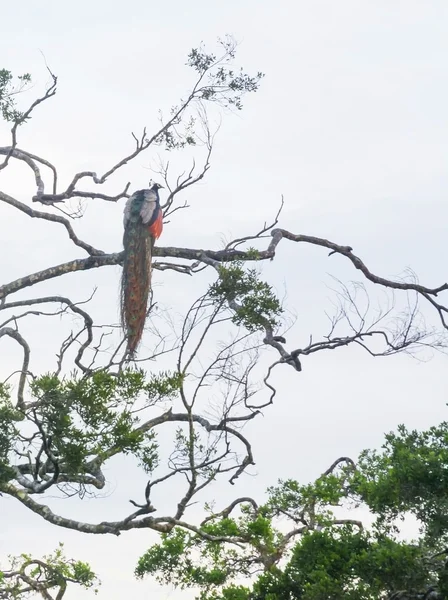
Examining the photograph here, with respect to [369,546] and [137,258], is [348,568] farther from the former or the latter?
[137,258]

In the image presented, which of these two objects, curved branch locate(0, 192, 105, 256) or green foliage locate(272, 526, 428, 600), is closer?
green foliage locate(272, 526, 428, 600)

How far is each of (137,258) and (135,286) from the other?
1.37 feet

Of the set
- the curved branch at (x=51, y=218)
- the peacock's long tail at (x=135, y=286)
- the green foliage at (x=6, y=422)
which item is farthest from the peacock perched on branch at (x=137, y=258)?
the green foliage at (x=6, y=422)

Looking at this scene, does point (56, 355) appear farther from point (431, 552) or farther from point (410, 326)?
point (431, 552)

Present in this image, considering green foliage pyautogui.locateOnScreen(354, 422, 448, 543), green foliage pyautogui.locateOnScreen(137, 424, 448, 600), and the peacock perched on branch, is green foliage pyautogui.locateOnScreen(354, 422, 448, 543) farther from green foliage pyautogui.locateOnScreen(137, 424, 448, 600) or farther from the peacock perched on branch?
the peacock perched on branch

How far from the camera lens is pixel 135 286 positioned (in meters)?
12.3

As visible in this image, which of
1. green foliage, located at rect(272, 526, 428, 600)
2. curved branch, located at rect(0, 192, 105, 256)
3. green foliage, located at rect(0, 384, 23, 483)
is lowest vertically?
green foliage, located at rect(272, 526, 428, 600)

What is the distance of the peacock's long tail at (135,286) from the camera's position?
1213 centimetres

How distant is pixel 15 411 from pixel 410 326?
4.53 meters

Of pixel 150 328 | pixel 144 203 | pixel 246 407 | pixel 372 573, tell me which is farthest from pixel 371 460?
pixel 144 203

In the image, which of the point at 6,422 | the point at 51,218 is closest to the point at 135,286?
the point at 51,218

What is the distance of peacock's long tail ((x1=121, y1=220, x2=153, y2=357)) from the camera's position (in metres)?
12.1

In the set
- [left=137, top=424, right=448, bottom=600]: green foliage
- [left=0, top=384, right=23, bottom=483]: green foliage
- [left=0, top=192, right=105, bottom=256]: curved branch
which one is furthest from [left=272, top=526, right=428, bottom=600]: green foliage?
[left=0, top=192, right=105, bottom=256]: curved branch

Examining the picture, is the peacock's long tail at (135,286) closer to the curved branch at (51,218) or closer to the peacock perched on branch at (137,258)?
the peacock perched on branch at (137,258)
